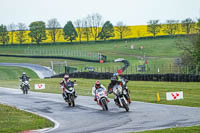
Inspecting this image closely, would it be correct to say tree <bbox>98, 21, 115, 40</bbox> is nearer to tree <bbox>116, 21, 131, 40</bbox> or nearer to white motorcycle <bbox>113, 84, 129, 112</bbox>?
tree <bbox>116, 21, 131, 40</bbox>

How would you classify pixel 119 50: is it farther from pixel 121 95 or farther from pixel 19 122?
pixel 19 122

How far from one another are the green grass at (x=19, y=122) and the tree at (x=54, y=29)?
4497 inches

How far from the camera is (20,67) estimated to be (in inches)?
3285

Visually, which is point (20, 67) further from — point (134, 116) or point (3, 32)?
point (134, 116)

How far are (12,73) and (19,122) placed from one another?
200 feet

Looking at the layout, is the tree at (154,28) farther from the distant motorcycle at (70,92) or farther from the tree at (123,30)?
the distant motorcycle at (70,92)

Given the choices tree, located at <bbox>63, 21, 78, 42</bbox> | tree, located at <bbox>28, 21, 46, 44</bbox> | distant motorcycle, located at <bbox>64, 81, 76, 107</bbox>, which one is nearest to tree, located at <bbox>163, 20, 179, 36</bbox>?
tree, located at <bbox>63, 21, 78, 42</bbox>

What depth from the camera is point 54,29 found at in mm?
144625

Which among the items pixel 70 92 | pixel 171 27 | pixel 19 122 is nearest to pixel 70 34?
pixel 171 27

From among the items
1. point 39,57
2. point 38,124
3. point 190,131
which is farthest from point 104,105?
point 39,57

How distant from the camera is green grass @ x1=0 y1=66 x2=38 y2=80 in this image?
236 feet

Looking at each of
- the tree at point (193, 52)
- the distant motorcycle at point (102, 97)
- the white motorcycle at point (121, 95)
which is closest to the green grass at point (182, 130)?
the white motorcycle at point (121, 95)

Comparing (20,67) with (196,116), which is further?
(20,67)

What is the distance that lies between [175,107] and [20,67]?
6607 centimetres
